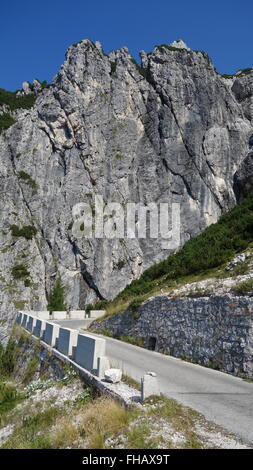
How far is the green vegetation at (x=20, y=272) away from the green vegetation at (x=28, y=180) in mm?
13987

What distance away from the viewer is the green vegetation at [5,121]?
214 feet

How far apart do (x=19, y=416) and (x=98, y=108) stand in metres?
57.6

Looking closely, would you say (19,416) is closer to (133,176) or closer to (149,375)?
(149,375)

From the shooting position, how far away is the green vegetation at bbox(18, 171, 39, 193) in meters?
57.8

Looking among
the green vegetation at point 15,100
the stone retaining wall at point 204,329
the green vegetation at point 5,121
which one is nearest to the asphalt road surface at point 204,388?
the stone retaining wall at point 204,329

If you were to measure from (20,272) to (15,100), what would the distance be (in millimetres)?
52557

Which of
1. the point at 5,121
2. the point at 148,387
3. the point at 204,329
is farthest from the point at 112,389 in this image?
the point at 5,121

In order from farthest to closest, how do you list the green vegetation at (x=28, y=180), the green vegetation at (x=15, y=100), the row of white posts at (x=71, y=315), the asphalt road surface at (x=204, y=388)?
the green vegetation at (x=15, y=100)
the green vegetation at (x=28, y=180)
the row of white posts at (x=71, y=315)
the asphalt road surface at (x=204, y=388)

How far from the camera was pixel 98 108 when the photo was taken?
60656 mm

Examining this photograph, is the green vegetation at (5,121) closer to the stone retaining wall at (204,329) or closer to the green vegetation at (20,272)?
the green vegetation at (20,272)

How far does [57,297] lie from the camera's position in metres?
48.6

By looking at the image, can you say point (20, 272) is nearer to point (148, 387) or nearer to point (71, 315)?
point (71, 315)

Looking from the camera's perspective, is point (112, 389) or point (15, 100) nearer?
point (112, 389)
